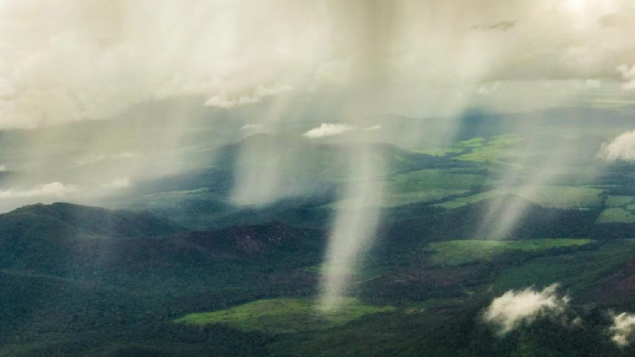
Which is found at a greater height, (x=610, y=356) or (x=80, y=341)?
(x=80, y=341)

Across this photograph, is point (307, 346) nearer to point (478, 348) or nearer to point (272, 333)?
point (272, 333)

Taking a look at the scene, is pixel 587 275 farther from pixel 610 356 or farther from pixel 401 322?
pixel 610 356

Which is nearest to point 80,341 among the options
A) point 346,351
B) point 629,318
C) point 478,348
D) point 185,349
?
point 185,349

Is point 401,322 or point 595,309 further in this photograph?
point 401,322

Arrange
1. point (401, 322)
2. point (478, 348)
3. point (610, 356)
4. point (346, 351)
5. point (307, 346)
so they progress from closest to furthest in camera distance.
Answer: point (610, 356) < point (478, 348) < point (346, 351) < point (307, 346) < point (401, 322)

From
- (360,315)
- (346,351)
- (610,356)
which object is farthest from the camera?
(360,315)

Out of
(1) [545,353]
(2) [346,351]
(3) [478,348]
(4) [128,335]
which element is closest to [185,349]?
(4) [128,335]
